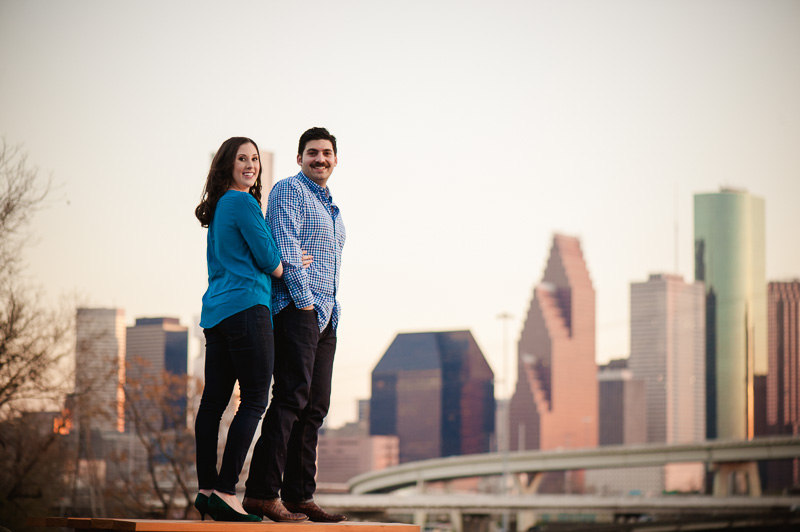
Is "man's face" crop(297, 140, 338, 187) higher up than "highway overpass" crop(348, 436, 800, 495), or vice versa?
"man's face" crop(297, 140, 338, 187)

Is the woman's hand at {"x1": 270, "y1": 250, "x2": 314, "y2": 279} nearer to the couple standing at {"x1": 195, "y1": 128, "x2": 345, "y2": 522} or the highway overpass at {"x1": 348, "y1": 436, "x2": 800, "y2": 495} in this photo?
the couple standing at {"x1": 195, "y1": 128, "x2": 345, "y2": 522}

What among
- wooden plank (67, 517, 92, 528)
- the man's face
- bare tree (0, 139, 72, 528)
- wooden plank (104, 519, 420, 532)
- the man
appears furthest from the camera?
bare tree (0, 139, 72, 528)

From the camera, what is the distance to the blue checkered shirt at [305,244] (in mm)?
5602

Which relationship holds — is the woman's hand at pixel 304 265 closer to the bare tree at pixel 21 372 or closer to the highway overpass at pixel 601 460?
the bare tree at pixel 21 372

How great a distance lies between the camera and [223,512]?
5227 millimetres

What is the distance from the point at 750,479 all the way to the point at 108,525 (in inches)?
2958

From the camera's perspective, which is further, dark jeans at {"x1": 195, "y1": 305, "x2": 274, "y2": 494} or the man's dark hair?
the man's dark hair

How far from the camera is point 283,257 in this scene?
18.3ft

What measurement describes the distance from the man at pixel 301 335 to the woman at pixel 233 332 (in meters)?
0.16

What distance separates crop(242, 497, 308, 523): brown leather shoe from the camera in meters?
5.47

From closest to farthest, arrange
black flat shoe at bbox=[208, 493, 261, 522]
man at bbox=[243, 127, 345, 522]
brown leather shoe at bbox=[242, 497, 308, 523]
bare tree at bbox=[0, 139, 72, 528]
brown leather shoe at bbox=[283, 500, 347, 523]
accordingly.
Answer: black flat shoe at bbox=[208, 493, 261, 522]
brown leather shoe at bbox=[242, 497, 308, 523]
man at bbox=[243, 127, 345, 522]
brown leather shoe at bbox=[283, 500, 347, 523]
bare tree at bbox=[0, 139, 72, 528]

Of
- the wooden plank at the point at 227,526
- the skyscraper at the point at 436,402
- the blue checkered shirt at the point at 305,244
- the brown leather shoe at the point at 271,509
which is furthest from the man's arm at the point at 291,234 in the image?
the skyscraper at the point at 436,402

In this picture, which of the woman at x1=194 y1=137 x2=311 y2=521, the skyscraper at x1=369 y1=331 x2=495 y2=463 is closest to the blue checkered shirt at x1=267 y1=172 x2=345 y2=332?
the woman at x1=194 y1=137 x2=311 y2=521

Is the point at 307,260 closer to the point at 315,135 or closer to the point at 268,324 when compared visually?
the point at 268,324
